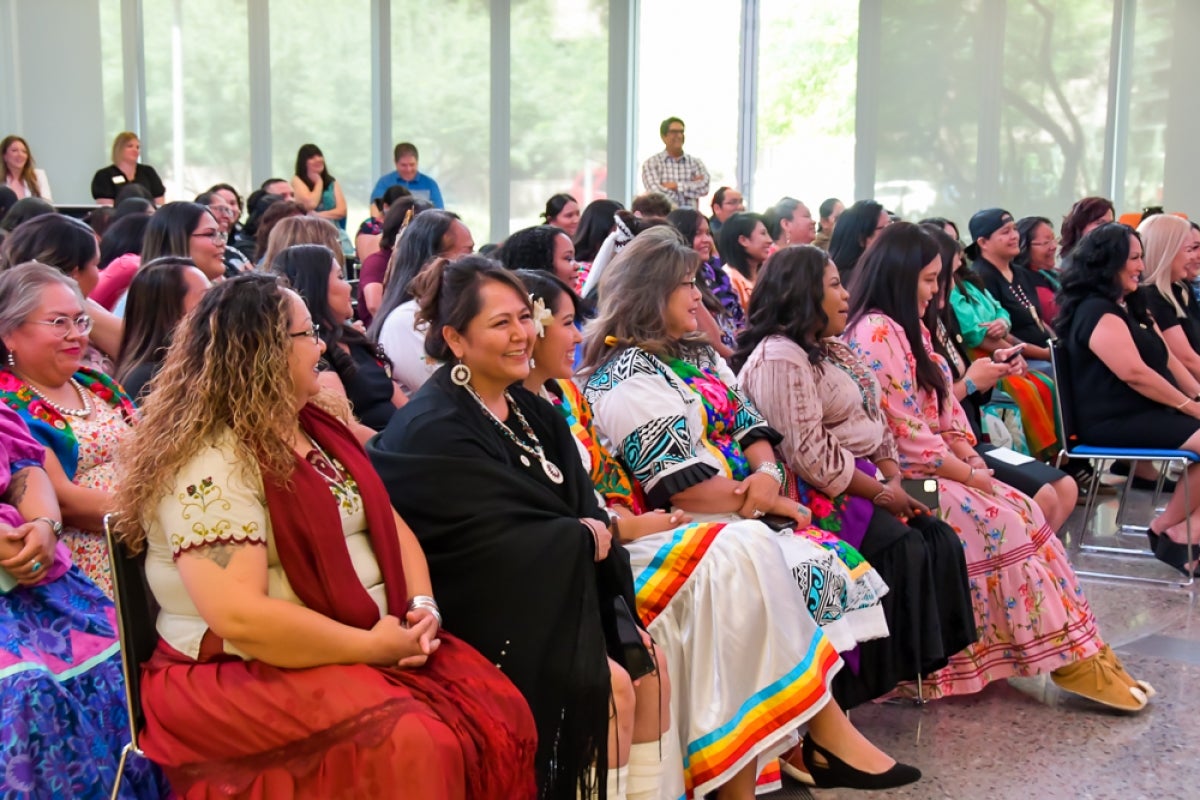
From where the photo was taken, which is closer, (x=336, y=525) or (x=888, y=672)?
(x=336, y=525)

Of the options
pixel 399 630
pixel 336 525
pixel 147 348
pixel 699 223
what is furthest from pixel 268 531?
pixel 699 223

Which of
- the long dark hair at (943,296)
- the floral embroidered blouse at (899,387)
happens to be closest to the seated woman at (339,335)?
the floral embroidered blouse at (899,387)

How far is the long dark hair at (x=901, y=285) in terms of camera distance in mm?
4133

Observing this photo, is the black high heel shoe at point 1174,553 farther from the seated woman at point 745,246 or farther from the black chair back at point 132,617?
the black chair back at point 132,617

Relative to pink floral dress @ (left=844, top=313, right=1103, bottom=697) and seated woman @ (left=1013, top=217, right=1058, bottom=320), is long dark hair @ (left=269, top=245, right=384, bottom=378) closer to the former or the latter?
pink floral dress @ (left=844, top=313, right=1103, bottom=697)

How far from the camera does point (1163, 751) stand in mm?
3354

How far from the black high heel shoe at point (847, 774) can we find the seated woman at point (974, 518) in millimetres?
787

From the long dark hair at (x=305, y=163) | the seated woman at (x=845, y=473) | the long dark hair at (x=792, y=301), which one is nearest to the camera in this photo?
the seated woman at (x=845, y=473)

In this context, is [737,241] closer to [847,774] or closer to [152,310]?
[152,310]

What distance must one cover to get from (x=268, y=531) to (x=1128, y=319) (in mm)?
3953

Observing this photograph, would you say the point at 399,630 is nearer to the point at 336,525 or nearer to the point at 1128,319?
the point at 336,525

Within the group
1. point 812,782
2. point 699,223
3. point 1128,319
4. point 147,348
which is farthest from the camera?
point 699,223

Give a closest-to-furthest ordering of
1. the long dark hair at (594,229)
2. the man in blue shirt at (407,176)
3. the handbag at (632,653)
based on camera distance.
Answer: the handbag at (632,653) → the long dark hair at (594,229) → the man in blue shirt at (407,176)

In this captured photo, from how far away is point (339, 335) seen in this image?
3834mm
